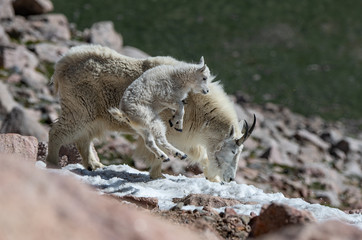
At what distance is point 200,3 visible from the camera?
50.6 metres

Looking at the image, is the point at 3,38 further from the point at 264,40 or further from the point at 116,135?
the point at 264,40

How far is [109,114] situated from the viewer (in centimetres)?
1122

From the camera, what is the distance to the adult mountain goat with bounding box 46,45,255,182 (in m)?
11.2

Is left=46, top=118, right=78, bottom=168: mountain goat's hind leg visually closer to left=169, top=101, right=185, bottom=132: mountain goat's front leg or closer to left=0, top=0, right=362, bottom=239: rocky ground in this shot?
left=0, top=0, right=362, bottom=239: rocky ground

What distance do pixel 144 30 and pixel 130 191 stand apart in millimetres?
32833

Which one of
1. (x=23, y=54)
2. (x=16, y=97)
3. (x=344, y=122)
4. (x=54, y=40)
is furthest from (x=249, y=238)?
(x=344, y=122)

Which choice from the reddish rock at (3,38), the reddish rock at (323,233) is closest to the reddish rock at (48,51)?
the reddish rock at (3,38)

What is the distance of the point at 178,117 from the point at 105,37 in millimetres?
19537

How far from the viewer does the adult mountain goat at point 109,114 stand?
36.6 ft

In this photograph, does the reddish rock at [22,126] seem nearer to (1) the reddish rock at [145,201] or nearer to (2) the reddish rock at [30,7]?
(1) the reddish rock at [145,201]

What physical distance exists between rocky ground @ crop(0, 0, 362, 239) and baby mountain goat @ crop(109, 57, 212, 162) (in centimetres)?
174

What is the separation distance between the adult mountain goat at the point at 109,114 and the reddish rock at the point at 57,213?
263 inches

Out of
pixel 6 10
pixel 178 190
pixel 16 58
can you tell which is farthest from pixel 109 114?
pixel 6 10

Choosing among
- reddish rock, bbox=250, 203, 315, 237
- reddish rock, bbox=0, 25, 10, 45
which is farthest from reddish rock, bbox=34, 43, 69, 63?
reddish rock, bbox=250, 203, 315, 237
